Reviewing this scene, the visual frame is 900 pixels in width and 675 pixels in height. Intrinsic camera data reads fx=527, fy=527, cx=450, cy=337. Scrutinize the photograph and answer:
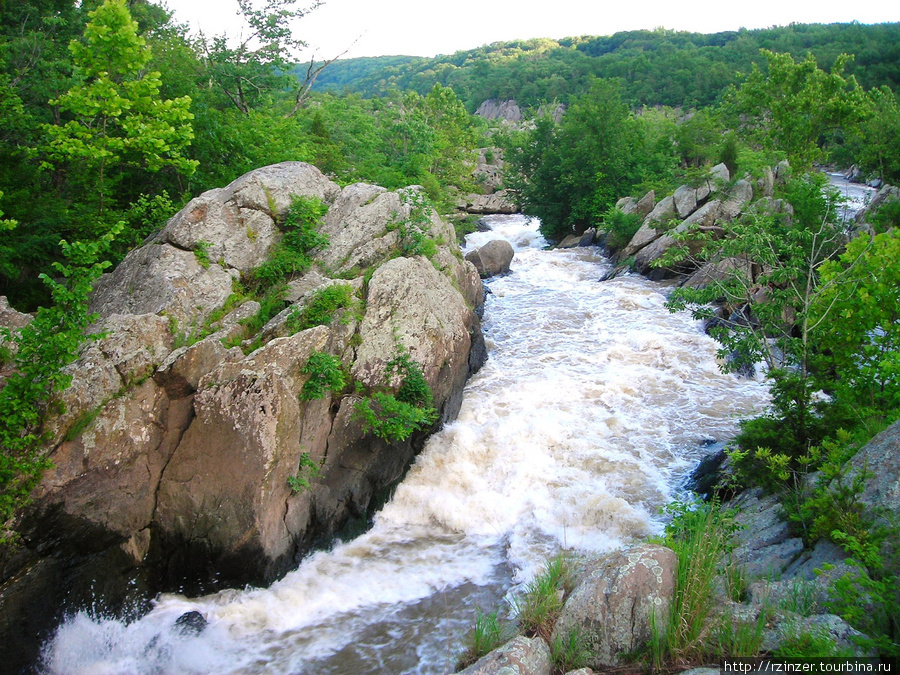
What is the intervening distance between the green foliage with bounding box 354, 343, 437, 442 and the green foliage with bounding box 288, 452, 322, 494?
46.9 inches

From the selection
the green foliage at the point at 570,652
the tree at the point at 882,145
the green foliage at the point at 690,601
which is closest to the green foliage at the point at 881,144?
the tree at the point at 882,145

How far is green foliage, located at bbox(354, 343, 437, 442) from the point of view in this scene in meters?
9.39

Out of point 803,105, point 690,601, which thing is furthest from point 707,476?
point 803,105

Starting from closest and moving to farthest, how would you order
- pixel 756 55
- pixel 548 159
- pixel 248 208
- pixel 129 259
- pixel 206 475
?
pixel 206 475
pixel 129 259
pixel 248 208
pixel 548 159
pixel 756 55

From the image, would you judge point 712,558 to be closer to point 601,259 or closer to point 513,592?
point 513,592

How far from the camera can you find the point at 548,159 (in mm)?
34531

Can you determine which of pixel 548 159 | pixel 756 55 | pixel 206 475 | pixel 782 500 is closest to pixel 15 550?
pixel 206 475

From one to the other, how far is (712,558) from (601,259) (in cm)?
2418

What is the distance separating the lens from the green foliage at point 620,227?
27031 mm

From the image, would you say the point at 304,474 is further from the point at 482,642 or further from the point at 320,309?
the point at 482,642

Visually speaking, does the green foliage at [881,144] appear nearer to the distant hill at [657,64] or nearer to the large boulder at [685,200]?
the large boulder at [685,200]

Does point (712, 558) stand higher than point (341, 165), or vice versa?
point (341, 165)

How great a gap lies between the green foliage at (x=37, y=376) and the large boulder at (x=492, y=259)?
19.3m

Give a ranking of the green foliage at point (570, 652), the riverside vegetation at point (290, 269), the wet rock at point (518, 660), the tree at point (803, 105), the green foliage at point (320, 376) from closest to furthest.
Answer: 1. the wet rock at point (518, 660)
2. the green foliage at point (570, 652)
3. the riverside vegetation at point (290, 269)
4. the green foliage at point (320, 376)
5. the tree at point (803, 105)
